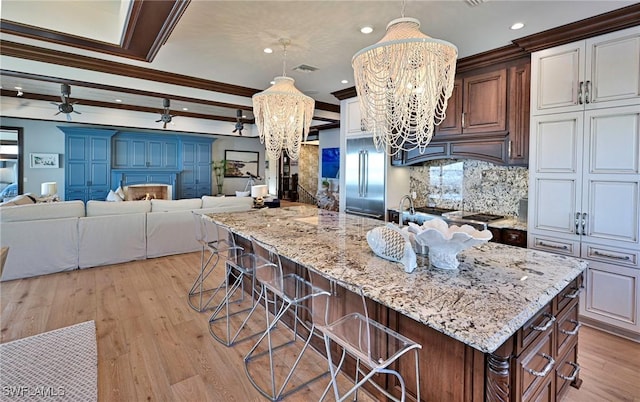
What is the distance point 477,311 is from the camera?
111 centimetres

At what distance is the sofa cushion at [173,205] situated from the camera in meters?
4.92

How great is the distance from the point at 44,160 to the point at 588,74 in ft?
36.0

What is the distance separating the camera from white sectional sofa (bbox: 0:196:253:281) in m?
3.93

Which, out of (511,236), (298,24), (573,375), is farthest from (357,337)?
(298,24)

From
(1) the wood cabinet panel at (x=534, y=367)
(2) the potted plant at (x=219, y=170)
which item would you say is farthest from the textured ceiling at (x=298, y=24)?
(2) the potted plant at (x=219, y=170)

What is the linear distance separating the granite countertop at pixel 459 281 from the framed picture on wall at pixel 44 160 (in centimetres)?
887

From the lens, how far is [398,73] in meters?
1.81

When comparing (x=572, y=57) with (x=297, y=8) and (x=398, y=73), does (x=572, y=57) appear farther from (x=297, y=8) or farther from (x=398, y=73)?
(x=297, y=8)

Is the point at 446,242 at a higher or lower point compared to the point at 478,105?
lower

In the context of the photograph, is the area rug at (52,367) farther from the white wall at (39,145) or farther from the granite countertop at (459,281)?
the white wall at (39,145)

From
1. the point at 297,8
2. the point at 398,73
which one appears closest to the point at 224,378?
the point at 398,73

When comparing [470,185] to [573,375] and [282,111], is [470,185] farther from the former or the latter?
[282,111]

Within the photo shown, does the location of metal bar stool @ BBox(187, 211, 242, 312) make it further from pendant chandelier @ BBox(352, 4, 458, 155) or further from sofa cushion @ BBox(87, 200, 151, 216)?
pendant chandelier @ BBox(352, 4, 458, 155)

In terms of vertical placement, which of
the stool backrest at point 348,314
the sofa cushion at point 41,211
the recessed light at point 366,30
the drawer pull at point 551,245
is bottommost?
the stool backrest at point 348,314
